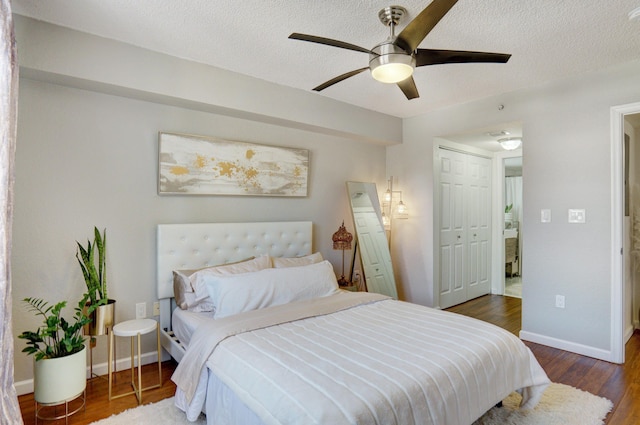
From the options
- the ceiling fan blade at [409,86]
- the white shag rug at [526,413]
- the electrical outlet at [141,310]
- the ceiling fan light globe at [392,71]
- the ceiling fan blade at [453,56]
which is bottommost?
the white shag rug at [526,413]

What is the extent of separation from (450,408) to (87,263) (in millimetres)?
2417

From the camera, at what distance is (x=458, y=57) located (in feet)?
6.36

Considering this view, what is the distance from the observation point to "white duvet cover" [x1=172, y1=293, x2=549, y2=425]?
1452 millimetres

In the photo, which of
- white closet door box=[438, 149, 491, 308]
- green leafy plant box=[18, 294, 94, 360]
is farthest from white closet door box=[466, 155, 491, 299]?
green leafy plant box=[18, 294, 94, 360]

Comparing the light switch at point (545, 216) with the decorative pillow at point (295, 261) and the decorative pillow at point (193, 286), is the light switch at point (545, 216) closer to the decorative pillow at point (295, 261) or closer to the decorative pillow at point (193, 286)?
the decorative pillow at point (295, 261)

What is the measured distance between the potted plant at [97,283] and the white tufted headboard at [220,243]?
0.41 m

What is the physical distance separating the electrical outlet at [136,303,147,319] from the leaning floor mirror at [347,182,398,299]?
2253mm

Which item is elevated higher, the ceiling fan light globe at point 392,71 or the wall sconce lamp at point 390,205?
the ceiling fan light globe at point 392,71

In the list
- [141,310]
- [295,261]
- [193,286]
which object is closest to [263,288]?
[193,286]

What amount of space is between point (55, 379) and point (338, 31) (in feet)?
9.09

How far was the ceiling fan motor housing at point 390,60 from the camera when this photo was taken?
6.18 ft

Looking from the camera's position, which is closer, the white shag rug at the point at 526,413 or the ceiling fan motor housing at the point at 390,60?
the ceiling fan motor housing at the point at 390,60

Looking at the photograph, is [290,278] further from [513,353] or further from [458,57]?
[458,57]

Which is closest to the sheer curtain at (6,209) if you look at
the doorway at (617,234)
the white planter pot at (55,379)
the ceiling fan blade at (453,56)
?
the white planter pot at (55,379)
